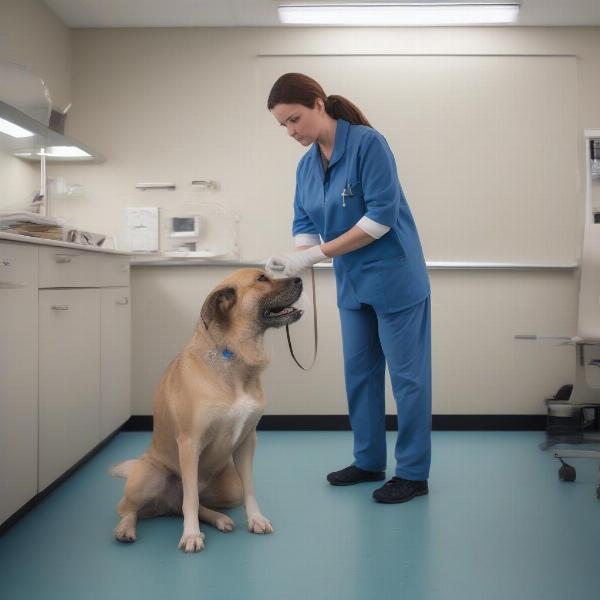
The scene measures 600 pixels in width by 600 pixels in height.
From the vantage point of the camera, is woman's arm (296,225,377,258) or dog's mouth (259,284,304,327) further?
woman's arm (296,225,377,258)

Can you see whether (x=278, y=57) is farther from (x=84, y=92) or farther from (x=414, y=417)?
(x=414, y=417)

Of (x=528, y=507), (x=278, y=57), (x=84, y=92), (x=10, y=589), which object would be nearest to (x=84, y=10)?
(x=84, y=92)

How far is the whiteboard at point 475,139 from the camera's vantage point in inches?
136

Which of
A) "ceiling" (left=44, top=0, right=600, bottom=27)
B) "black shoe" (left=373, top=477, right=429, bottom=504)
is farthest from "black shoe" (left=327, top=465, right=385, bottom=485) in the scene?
"ceiling" (left=44, top=0, right=600, bottom=27)

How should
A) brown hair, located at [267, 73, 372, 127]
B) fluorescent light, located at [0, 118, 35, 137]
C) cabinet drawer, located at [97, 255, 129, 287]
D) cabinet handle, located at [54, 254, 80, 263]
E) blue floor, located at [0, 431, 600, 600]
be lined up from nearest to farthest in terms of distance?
blue floor, located at [0, 431, 600, 600]
brown hair, located at [267, 73, 372, 127]
cabinet handle, located at [54, 254, 80, 263]
fluorescent light, located at [0, 118, 35, 137]
cabinet drawer, located at [97, 255, 129, 287]

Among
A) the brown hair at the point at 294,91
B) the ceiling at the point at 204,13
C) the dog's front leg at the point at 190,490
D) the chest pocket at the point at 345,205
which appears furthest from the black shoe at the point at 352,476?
the ceiling at the point at 204,13

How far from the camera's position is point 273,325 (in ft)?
6.36

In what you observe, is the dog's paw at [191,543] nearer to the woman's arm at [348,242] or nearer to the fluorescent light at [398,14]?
the woman's arm at [348,242]

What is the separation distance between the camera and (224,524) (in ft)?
6.61

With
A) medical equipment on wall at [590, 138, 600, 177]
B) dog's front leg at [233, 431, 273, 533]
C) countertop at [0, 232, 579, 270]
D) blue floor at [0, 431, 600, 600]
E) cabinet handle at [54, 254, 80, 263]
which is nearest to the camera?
blue floor at [0, 431, 600, 600]

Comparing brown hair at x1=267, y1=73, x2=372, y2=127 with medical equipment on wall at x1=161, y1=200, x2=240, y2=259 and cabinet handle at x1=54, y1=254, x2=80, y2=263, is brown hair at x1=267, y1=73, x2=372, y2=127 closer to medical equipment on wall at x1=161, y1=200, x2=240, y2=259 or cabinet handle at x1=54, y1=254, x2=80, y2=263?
cabinet handle at x1=54, y1=254, x2=80, y2=263

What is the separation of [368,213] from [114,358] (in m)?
1.45

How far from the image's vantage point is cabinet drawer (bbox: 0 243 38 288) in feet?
6.20

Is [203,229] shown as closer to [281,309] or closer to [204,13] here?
[204,13]
